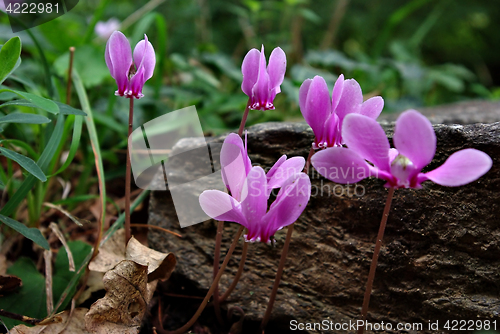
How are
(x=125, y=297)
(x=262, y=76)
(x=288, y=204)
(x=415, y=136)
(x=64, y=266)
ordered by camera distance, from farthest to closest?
(x=64, y=266)
(x=125, y=297)
(x=262, y=76)
(x=288, y=204)
(x=415, y=136)

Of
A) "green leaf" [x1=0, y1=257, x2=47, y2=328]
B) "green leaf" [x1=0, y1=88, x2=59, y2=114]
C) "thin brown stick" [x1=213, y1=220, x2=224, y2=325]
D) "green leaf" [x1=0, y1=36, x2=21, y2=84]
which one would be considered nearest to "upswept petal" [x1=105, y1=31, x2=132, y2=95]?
"green leaf" [x1=0, y1=88, x2=59, y2=114]

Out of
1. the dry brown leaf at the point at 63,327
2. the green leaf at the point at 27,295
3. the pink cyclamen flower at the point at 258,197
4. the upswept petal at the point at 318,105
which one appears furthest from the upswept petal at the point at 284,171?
the green leaf at the point at 27,295

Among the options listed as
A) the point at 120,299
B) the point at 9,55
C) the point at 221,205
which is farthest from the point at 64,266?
the point at 221,205

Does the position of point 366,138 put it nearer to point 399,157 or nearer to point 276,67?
point 399,157

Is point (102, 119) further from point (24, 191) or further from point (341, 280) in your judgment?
point (341, 280)

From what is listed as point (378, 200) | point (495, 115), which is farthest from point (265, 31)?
point (378, 200)
